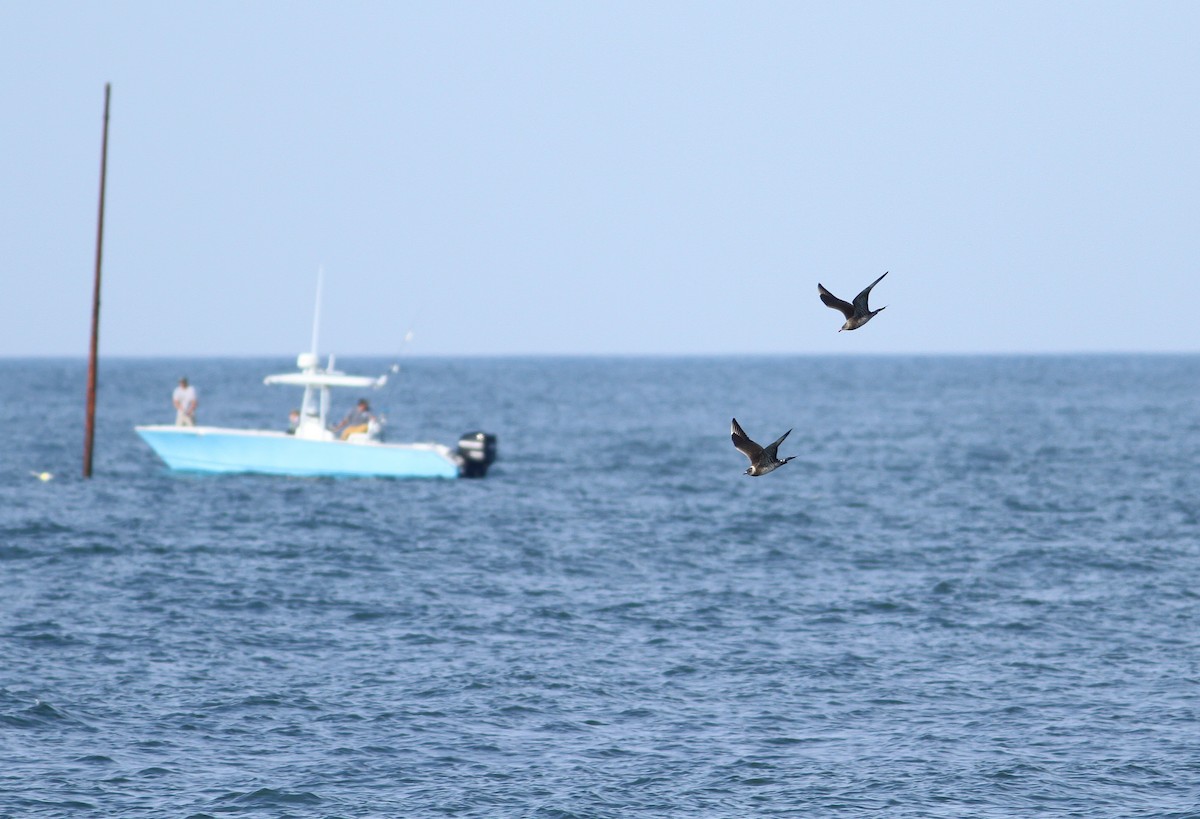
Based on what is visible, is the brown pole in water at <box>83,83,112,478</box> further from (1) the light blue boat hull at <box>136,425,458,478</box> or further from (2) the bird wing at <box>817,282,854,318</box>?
(2) the bird wing at <box>817,282,854,318</box>

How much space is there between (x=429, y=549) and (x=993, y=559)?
11902 mm

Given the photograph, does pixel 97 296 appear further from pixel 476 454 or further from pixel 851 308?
pixel 851 308

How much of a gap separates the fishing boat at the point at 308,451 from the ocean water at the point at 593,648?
2.26 ft

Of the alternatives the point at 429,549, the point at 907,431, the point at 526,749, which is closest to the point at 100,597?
the point at 429,549

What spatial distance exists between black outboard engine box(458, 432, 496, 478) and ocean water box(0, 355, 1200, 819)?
889mm

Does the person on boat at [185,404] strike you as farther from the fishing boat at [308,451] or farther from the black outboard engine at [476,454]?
the black outboard engine at [476,454]

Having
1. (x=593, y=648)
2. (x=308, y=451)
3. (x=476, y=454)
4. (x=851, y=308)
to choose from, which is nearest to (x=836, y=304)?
(x=851, y=308)

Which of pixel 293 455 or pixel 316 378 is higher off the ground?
pixel 316 378

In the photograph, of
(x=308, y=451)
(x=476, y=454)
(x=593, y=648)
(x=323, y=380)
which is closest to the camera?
(x=593, y=648)

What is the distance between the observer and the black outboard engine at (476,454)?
4381 centimetres

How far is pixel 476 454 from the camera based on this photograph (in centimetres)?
4375

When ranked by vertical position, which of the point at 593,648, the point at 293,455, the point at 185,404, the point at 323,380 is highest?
the point at 323,380

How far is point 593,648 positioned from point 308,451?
811 inches

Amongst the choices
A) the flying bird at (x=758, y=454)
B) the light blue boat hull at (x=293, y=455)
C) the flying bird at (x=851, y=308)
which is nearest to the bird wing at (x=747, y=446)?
the flying bird at (x=758, y=454)
